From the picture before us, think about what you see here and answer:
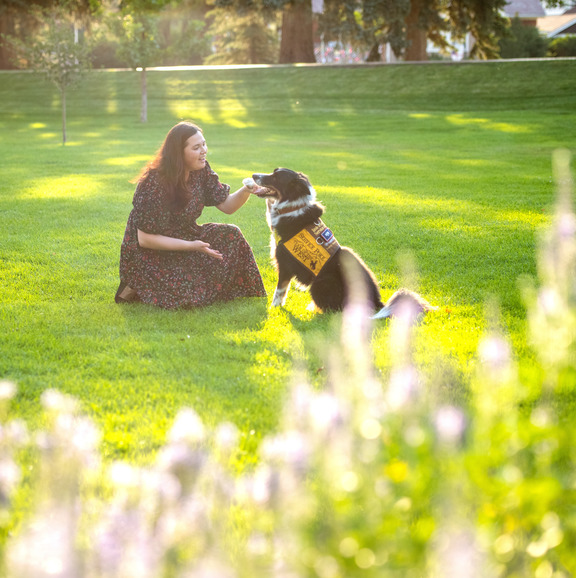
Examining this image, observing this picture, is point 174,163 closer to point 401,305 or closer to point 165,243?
point 165,243

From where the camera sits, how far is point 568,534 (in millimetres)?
2416

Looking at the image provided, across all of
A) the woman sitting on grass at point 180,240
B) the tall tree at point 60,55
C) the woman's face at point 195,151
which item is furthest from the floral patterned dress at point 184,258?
the tall tree at point 60,55

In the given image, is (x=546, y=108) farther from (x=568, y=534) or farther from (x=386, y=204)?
(x=568, y=534)

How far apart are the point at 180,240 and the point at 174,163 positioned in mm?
648

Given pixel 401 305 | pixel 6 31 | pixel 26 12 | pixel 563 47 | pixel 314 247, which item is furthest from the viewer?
pixel 563 47

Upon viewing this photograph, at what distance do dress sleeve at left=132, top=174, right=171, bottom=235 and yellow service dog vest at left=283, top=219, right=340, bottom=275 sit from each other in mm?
1147

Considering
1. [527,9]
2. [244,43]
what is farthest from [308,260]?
[527,9]

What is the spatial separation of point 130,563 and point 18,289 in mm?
5617

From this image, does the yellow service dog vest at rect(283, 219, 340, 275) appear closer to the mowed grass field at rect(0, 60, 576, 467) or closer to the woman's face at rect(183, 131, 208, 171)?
the mowed grass field at rect(0, 60, 576, 467)

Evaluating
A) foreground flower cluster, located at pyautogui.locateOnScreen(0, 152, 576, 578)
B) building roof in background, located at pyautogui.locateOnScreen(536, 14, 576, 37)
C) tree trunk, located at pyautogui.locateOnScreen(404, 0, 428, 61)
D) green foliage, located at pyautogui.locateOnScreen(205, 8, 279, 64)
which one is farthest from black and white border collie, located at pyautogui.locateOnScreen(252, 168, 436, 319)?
building roof in background, located at pyautogui.locateOnScreen(536, 14, 576, 37)

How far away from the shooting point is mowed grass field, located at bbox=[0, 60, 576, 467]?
4.13 m

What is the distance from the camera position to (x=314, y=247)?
567cm

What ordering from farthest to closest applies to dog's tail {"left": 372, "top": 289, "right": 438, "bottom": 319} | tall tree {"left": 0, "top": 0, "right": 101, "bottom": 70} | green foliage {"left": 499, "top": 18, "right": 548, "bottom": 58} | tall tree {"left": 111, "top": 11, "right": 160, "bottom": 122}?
green foliage {"left": 499, "top": 18, "right": 548, "bottom": 58}, tall tree {"left": 0, "top": 0, "right": 101, "bottom": 70}, tall tree {"left": 111, "top": 11, "right": 160, "bottom": 122}, dog's tail {"left": 372, "top": 289, "right": 438, "bottom": 319}

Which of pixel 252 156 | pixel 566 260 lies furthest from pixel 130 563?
pixel 252 156
